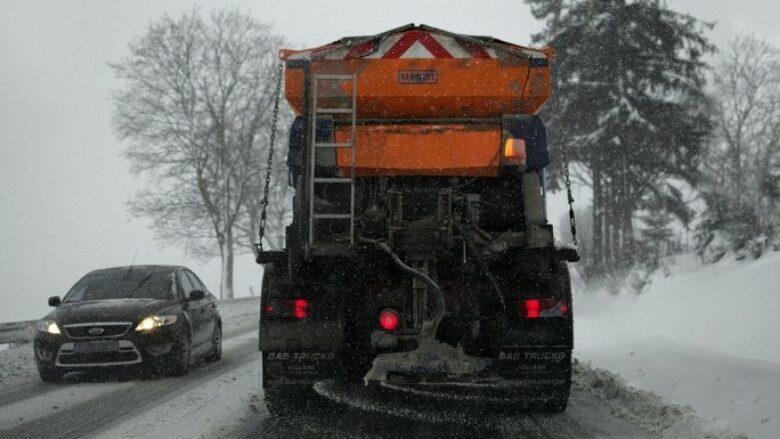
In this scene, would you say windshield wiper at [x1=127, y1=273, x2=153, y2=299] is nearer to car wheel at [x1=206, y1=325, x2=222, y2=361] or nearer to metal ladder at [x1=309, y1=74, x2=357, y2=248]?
car wheel at [x1=206, y1=325, x2=222, y2=361]

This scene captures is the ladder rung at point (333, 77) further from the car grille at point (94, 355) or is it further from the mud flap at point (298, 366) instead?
the car grille at point (94, 355)

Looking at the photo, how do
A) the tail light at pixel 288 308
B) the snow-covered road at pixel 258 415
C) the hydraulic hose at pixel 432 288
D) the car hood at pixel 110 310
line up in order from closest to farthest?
the hydraulic hose at pixel 432 288 → the snow-covered road at pixel 258 415 → the tail light at pixel 288 308 → the car hood at pixel 110 310

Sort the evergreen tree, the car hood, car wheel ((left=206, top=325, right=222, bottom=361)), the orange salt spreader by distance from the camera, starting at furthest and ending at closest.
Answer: the evergreen tree → car wheel ((left=206, top=325, right=222, bottom=361)) → the car hood → the orange salt spreader

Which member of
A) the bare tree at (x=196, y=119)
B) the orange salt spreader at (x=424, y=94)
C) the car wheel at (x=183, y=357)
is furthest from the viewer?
the bare tree at (x=196, y=119)

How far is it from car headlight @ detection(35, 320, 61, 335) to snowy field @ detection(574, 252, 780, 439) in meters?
6.57

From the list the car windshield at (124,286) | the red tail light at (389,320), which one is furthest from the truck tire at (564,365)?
the car windshield at (124,286)

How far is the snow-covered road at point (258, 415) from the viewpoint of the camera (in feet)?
21.7

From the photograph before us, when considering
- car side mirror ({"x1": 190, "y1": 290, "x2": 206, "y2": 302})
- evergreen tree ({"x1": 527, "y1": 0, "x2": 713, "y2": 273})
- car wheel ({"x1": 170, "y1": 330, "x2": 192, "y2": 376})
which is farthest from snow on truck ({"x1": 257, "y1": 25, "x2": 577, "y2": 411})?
evergreen tree ({"x1": 527, "y1": 0, "x2": 713, "y2": 273})

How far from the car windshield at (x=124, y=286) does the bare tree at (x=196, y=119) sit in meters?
27.8

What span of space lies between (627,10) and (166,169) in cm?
2224

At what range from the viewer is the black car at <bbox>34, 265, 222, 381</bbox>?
33.0 ft

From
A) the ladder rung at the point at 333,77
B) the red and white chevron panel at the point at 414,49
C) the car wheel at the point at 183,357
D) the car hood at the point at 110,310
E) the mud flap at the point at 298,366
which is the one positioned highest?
the red and white chevron panel at the point at 414,49

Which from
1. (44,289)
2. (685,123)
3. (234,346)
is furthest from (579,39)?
(44,289)

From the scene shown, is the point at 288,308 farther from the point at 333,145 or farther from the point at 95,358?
the point at 95,358
